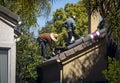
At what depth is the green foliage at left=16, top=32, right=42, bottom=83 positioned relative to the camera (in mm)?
30141

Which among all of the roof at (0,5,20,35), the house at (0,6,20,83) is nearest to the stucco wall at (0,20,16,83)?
the house at (0,6,20,83)

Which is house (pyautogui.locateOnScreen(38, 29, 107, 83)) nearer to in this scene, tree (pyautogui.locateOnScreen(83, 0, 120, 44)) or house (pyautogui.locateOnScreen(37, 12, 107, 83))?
house (pyautogui.locateOnScreen(37, 12, 107, 83))

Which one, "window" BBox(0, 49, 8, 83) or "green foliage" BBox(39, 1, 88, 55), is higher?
"green foliage" BBox(39, 1, 88, 55)

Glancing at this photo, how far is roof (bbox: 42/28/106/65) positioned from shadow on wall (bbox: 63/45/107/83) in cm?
40

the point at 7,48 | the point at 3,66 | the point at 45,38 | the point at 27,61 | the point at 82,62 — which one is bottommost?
the point at 3,66

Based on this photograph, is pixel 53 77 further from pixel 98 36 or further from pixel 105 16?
pixel 105 16

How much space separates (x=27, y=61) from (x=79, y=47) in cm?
994

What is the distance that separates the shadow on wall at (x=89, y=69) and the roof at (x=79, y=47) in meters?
0.40

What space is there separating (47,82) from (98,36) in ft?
13.4

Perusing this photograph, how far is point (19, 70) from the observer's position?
30672 mm

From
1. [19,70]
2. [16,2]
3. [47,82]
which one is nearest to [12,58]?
[16,2]

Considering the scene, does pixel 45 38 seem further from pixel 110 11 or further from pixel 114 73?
pixel 110 11

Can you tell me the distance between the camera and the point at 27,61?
31500 mm

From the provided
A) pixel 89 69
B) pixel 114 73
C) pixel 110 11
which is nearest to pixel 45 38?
pixel 89 69
